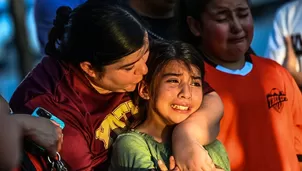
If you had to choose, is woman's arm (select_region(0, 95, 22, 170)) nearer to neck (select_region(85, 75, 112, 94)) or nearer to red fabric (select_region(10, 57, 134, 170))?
red fabric (select_region(10, 57, 134, 170))

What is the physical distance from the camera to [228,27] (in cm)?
328

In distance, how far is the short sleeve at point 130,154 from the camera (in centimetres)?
272

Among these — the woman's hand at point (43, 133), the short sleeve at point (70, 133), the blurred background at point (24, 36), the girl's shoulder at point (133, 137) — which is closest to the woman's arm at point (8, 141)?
the woman's hand at point (43, 133)

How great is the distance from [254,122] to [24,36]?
4.71m

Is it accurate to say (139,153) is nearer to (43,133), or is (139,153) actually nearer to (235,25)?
(43,133)

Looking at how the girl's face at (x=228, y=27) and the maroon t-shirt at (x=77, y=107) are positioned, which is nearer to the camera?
the maroon t-shirt at (x=77, y=107)

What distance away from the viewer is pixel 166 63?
2.96 metres

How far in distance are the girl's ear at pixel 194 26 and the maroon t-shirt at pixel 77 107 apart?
58 cm

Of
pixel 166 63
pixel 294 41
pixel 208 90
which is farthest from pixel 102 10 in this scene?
pixel 294 41

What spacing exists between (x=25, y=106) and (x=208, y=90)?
76 centimetres

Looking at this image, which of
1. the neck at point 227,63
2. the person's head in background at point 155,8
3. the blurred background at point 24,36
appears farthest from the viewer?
the blurred background at point 24,36

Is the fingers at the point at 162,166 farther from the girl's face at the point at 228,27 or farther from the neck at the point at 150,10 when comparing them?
the neck at the point at 150,10

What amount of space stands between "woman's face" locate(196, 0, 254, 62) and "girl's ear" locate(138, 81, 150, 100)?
50 centimetres

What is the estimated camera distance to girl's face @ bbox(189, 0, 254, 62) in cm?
328
